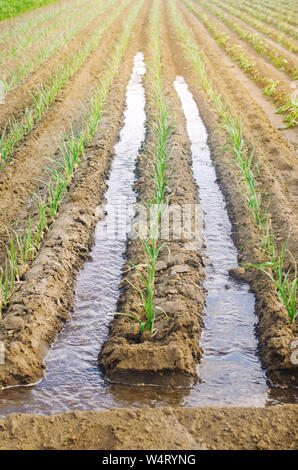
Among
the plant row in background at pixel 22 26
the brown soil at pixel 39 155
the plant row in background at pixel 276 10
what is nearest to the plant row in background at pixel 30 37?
the plant row in background at pixel 22 26

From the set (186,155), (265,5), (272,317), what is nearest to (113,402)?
(272,317)

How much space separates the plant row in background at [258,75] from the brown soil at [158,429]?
554 cm

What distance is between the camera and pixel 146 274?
3.74m

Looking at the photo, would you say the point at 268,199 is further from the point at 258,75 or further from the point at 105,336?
the point at 258,75

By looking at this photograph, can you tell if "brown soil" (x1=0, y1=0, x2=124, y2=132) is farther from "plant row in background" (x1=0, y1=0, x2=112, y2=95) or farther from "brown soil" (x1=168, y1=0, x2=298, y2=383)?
"brown soil" (x1=168, y1=0, x2=298, y2=383)

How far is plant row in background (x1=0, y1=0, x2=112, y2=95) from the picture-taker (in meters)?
8.22

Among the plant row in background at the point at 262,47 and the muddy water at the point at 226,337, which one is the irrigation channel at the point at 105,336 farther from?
the plant row in background at the point at 262,47

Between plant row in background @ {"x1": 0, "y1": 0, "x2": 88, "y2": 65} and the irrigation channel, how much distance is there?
6307 millimetres

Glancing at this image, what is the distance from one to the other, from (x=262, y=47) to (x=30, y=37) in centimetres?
560

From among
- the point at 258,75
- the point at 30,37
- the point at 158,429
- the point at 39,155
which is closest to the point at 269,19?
the point at 258,75

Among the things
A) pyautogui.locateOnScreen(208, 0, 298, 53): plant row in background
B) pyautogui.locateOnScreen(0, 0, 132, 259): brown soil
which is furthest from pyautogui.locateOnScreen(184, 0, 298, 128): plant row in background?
pyautogui.locateOnScreen(0, 0, 132, 259): brown soil

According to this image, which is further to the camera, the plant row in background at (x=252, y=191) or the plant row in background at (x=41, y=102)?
the plant row in background at (x=41, y=102)

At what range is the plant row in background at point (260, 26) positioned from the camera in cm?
1285

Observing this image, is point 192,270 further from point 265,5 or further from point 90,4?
point 265,5
